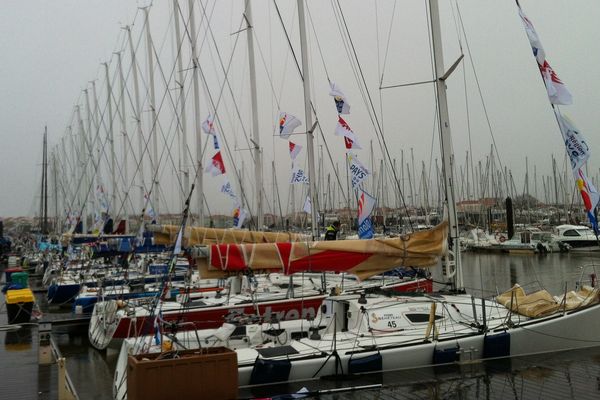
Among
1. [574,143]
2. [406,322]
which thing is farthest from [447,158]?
[406,322]

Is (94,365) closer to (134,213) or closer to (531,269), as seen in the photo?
(134,213)

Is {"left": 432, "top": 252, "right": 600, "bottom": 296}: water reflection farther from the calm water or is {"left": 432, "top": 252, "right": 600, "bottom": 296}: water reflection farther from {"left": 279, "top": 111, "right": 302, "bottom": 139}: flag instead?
the calm water

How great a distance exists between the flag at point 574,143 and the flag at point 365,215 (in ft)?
22.3

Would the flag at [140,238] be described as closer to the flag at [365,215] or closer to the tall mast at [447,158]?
the flag at [365,215]

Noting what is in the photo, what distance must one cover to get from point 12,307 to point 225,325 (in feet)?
40.6

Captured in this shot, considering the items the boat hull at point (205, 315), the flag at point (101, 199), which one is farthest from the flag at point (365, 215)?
the flag at point (101, 199)

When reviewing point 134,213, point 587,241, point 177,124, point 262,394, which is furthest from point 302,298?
point 587,241

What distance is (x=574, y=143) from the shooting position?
1237 cm

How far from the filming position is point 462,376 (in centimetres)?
1123

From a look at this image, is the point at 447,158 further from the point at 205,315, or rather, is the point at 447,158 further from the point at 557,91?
the point at 205,315

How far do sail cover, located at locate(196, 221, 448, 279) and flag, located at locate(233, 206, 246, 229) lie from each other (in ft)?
44.7

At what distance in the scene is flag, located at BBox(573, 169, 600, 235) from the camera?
11969 mm

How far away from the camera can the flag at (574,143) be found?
12.2 metres

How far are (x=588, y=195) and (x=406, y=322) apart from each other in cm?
474
